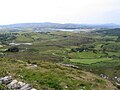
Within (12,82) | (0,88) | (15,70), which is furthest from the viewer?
(15,70)

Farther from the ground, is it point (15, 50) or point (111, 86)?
point (111, 86)

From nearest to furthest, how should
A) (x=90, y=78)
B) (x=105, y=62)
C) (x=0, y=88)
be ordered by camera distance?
(x=0, y=88) < (x=90, y=78) < (x=105, y=62)

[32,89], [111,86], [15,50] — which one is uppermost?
[32,89]

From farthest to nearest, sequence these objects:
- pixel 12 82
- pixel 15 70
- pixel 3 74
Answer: pixel 15 70 → pixel 3 74 → pixel 12 82

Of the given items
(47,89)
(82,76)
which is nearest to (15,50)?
(82,76)

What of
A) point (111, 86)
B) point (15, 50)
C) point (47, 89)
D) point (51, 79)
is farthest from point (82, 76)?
point (15, 50)

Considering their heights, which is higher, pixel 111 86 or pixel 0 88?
pixel 0 88

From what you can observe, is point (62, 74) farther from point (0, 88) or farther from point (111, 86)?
point (0, 88)

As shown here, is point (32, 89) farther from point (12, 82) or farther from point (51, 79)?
point (51, 79)

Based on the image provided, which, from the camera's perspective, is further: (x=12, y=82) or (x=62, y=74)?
(x=62, y=74)
